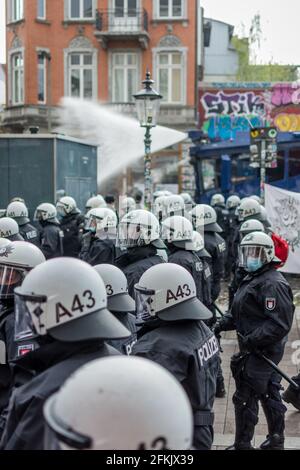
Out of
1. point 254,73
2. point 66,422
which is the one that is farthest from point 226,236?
point 254,73

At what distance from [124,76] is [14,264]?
27.6m

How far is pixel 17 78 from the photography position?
31.4 m

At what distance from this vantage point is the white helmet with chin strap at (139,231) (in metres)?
6.67

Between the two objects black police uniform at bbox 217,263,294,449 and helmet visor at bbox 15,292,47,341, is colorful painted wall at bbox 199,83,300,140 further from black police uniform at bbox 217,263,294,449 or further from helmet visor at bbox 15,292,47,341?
helmet visor at bbox 15,292,47,341

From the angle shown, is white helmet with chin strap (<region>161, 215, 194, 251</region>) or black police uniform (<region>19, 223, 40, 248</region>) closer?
white helmet with chin strap (<region>161, 215, 194, 251</region>)

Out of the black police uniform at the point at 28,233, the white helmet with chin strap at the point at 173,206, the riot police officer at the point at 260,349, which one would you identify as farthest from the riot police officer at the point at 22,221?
the riot police officer at the point at 260,349

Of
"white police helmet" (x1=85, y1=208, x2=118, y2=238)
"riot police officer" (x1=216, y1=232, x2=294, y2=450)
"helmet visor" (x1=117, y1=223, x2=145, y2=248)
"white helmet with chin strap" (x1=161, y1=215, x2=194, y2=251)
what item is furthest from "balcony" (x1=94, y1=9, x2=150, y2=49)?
"riot police officer" (x1=216, y1=232, x2=294, y2=450)

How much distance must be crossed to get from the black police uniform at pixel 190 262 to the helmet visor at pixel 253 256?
1115 millimetres

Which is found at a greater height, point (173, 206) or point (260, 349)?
point (173, 206)

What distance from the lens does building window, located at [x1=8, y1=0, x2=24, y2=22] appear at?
31.0 meters

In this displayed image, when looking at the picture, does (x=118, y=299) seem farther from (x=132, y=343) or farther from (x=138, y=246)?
(x=138, y=246)

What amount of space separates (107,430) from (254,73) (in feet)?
145

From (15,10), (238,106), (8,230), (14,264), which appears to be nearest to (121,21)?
(15,10)

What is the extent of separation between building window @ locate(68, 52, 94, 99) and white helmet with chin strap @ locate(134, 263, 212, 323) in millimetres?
28178
